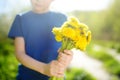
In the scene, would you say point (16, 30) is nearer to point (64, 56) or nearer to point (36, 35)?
point (36, 35)

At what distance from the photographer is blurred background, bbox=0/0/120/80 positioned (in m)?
2.70

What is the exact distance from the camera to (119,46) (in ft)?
12.1

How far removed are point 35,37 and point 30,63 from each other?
110mm

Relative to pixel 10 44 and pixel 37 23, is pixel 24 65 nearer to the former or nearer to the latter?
pixel 37 23

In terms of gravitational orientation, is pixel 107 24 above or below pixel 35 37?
above

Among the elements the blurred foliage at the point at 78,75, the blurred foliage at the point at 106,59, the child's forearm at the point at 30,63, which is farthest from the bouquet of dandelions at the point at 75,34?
the blurred foliage at the point at 106,59

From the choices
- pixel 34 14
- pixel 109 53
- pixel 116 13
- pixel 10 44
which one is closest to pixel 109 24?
pixel 116 13

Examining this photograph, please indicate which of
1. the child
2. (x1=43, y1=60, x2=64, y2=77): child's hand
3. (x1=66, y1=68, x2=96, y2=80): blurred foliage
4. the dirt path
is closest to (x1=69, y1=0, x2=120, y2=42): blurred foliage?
the dirt path

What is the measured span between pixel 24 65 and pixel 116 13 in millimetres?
2898

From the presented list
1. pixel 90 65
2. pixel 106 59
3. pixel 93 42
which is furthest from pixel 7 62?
pixel 93 42

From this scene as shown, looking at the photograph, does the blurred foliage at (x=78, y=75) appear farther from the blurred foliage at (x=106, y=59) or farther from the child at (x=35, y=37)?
the child at (x=35, y=37)

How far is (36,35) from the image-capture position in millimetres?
1230

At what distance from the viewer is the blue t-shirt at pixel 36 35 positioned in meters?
1.22

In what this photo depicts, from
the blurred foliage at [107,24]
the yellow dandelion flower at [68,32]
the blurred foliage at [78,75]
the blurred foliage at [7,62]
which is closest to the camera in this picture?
the yellow dandelion flower at [68,32]
